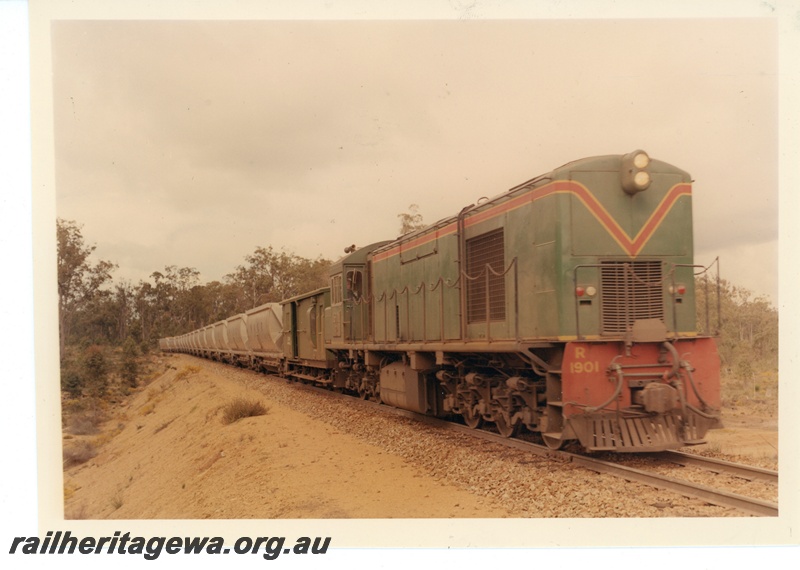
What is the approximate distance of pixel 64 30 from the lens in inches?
261

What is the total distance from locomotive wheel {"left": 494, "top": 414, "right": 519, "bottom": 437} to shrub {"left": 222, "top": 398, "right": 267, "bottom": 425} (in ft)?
17.1

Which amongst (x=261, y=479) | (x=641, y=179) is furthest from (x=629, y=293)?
(x=261, y=479)

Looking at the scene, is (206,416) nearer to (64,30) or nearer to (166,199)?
(166,199)

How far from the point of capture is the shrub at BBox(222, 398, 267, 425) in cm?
1148

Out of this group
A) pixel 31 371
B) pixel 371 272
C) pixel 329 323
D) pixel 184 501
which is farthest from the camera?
pixel 329 323

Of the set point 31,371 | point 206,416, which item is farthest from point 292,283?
point 31,371

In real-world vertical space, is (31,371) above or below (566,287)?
below

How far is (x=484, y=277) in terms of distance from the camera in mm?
8398

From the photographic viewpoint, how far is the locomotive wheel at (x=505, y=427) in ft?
25.5

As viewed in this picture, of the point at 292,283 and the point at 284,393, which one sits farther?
the point at 292,283

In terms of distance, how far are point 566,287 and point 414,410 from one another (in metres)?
4.20

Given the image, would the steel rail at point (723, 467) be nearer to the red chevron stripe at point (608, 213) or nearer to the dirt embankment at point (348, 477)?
the dirt embankment at point (348, 477)

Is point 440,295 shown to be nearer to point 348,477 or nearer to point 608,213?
point 608,213

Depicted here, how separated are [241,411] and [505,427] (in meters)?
5.60
